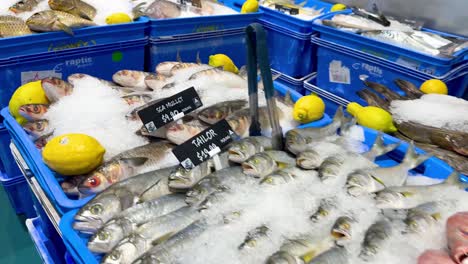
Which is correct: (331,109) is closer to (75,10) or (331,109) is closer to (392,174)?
(392,174)

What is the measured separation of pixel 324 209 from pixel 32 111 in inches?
47.2

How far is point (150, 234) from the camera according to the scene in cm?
104

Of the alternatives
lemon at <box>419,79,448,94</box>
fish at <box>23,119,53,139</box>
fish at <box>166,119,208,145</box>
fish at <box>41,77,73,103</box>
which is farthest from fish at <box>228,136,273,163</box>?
lemon at <box>419,79,448,94</box>

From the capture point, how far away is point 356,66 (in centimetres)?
245

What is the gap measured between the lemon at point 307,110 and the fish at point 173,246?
70cm

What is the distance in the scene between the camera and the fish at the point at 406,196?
3.69 feet

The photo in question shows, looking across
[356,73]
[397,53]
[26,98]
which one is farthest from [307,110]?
[26,98]

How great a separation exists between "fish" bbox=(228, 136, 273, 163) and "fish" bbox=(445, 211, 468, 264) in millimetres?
603

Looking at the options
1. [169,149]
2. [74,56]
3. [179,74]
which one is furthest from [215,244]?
[74,56]

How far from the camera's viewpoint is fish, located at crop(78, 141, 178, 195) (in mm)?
1263

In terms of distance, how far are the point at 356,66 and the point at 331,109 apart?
33 centimetres

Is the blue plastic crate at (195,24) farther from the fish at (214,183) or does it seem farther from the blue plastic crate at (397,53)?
the fish at (214,183)

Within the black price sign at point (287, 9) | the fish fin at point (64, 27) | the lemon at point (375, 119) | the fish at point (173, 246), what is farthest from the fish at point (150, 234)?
the black price sign at point (287, 9)

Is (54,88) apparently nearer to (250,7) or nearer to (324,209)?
(324,209)
